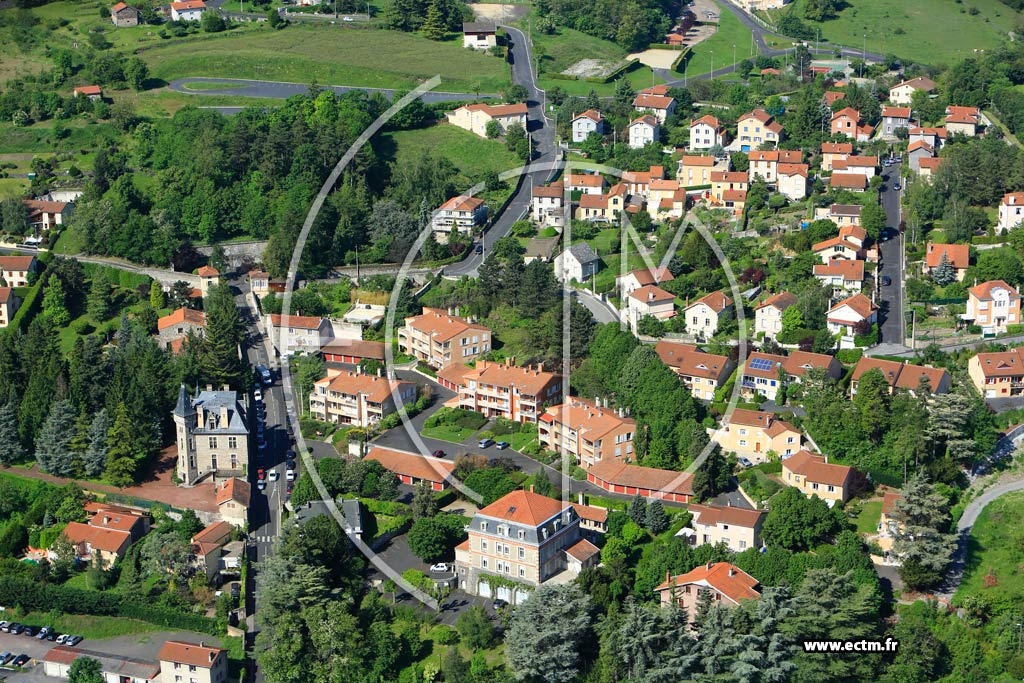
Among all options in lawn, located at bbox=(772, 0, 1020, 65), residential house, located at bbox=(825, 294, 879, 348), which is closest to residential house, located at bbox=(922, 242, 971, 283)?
residential house, located at bbox=(825, 294, 879, 348)

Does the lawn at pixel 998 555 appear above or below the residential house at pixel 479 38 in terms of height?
below

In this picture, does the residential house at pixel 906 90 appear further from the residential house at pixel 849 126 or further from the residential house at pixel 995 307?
the residential house at pixel 995 307

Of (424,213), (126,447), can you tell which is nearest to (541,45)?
(424,213)

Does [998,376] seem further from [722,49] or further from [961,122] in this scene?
[722,49]

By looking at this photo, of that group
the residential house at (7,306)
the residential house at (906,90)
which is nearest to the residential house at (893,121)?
the residential house at (906,90)

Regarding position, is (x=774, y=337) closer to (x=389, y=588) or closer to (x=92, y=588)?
(x=389, y=588)

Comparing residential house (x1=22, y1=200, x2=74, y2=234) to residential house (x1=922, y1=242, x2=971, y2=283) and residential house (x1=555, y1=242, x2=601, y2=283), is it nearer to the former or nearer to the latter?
residential house (x1=555, y1=242, x2=601, y2=283)

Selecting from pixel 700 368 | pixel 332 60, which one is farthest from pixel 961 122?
pixel 332 60
